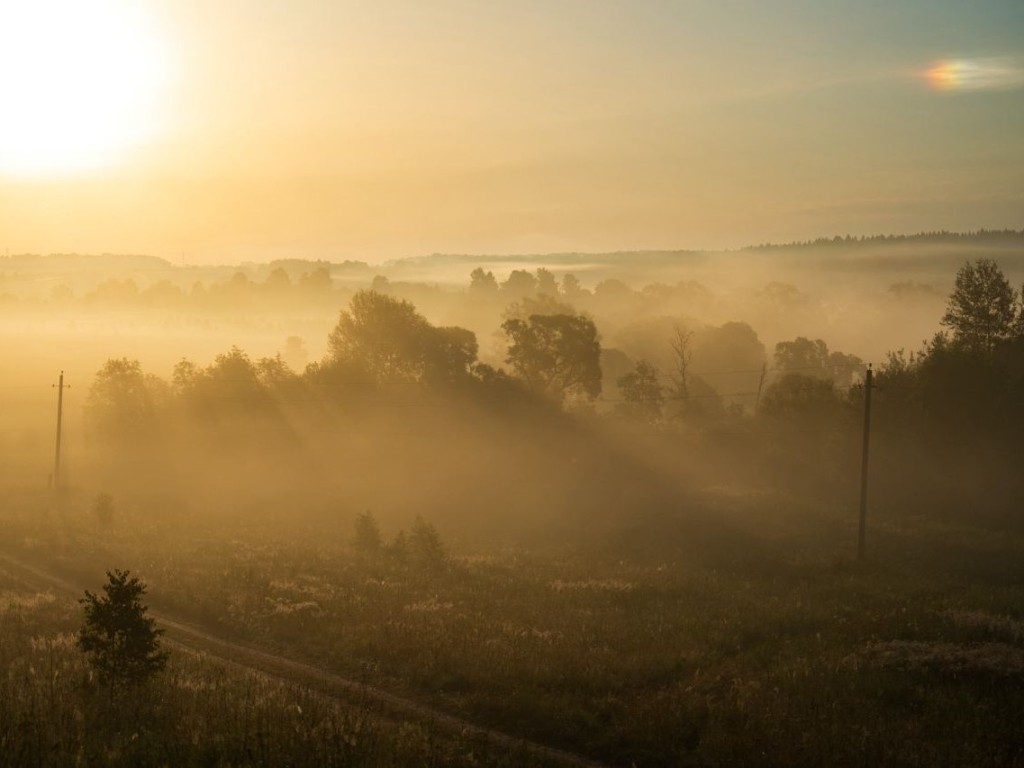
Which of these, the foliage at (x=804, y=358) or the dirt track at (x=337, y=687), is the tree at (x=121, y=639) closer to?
the dirt track at (x=337, y=687)

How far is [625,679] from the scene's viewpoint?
21.9 meters

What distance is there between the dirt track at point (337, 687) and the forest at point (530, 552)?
225mm

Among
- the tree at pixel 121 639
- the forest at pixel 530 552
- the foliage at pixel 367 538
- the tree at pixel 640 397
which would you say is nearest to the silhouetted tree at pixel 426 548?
the forest at pixel 530 552

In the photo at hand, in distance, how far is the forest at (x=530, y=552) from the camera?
17.5m

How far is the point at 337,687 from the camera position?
21516 mm

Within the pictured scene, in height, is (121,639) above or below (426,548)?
above

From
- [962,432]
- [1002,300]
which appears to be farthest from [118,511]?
[1002,300]

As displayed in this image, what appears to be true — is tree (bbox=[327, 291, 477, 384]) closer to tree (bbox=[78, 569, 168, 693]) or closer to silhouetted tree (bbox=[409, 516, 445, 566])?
silhouetted tree (bbox=[409, 516, 445, 566])

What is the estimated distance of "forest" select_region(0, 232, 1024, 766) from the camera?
1748 centimetres

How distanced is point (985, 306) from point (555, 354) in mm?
38398

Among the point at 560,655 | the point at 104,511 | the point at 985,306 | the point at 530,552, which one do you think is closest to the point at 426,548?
the point at 530,552

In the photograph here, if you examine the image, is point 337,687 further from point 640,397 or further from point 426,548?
point 640,397

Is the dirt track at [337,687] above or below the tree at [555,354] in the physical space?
below

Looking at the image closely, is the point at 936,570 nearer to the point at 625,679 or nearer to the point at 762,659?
the point at 762,659
